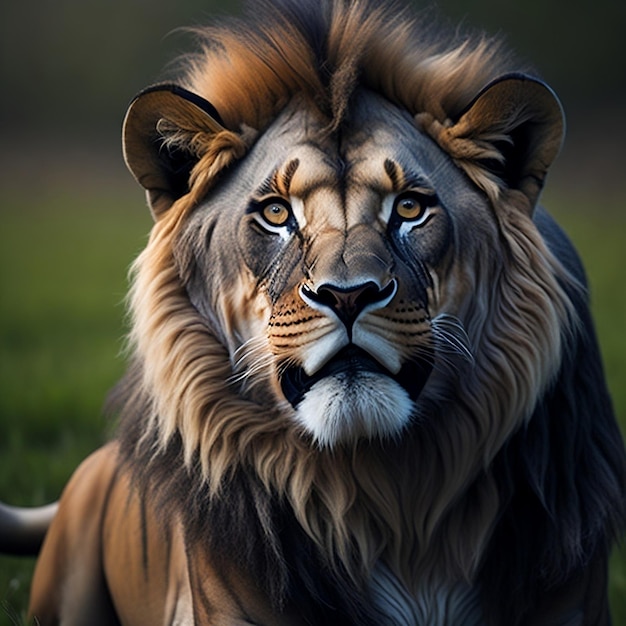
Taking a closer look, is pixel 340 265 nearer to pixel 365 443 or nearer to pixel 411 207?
pixel 411 207

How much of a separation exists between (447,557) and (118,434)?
1.03 meters

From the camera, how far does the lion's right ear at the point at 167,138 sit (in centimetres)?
317

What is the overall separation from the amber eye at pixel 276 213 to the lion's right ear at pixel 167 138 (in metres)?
0.25

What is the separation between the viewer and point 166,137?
127 inches

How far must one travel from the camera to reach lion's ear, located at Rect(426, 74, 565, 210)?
309 cm

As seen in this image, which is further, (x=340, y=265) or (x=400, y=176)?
(x=400, y=176)

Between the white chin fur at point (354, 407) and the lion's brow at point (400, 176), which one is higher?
the lion's brow at point (400, 176)

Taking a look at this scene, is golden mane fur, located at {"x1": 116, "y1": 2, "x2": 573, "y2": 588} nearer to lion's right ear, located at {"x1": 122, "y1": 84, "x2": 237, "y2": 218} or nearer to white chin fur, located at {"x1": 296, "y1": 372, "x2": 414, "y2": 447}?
lion's right ear, located at {"x1": 122, "y1": 84, "x2": 237, "y2": 218}

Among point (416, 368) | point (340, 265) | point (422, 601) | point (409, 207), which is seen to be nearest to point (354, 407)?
point (416, 368)

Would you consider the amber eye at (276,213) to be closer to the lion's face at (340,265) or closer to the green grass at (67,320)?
the lion's face at (340,265)

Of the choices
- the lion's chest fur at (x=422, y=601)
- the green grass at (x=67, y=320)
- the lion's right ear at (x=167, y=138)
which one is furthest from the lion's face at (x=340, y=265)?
the green grass at (x=67, y=320)

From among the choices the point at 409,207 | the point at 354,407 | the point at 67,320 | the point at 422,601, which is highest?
the point at 409,207

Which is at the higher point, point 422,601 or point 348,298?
point 348,298

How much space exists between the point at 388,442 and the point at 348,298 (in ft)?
1.66
